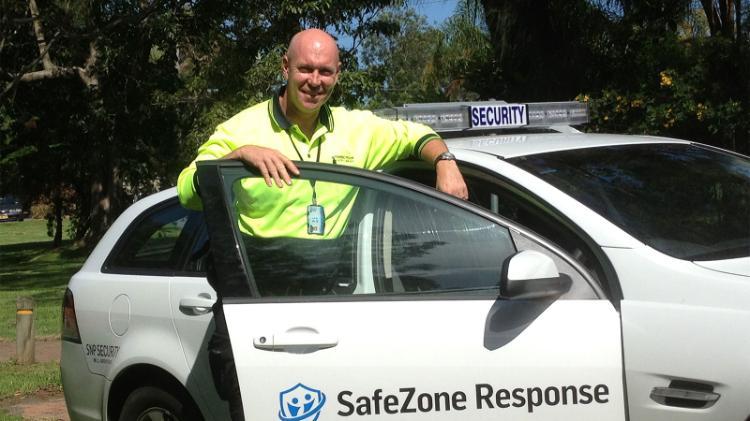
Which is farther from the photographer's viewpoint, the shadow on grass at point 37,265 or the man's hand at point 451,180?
the shadow on grass at point 37,265

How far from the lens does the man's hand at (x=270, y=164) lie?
10.6 ft

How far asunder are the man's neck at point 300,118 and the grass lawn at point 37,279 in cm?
832

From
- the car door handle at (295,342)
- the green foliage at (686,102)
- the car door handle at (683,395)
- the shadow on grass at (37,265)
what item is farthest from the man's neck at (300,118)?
the shadow on grass at (37,265)

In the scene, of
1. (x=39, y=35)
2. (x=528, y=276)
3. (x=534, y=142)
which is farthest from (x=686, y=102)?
(x=39, y=35)

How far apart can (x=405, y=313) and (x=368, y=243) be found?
0.40 meters

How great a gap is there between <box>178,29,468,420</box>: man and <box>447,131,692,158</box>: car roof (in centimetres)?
24

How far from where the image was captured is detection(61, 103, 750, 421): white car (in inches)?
113

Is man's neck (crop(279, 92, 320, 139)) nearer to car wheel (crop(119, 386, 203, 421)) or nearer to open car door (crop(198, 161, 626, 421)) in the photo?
open car door (crop(198, 161, 626, 421))

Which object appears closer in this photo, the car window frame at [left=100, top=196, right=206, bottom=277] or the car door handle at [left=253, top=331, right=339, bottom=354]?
the car door handle at [left=253, top=331, right=339, bottom=354]

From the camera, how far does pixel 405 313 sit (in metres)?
3.07

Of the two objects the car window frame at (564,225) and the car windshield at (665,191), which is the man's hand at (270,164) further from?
the car windshield at (665,191)

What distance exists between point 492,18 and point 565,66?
115 cm

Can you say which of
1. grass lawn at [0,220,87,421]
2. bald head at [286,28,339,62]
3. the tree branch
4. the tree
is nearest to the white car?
bald head at [286,28,339,62]

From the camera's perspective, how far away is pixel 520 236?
313cm
